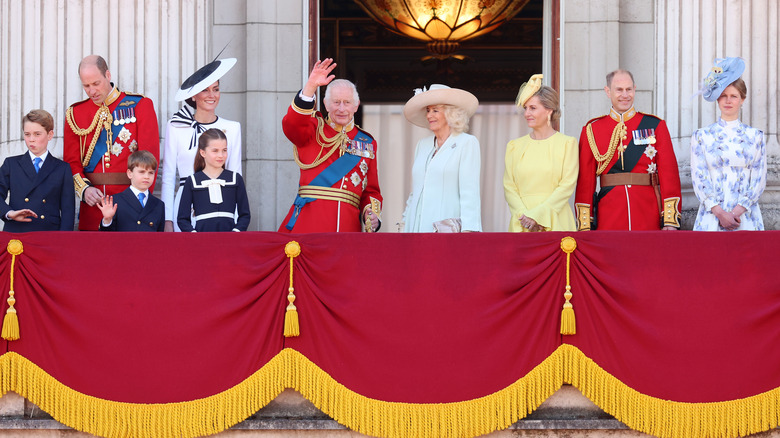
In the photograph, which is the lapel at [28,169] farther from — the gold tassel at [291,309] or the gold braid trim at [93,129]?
the gold tassel at [291,309]

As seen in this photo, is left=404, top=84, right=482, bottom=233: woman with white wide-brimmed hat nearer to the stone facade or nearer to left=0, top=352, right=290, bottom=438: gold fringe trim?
left=0, top=352, right=290, bottom=438: gold fringe trim

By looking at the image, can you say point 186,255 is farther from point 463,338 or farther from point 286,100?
point 286,100

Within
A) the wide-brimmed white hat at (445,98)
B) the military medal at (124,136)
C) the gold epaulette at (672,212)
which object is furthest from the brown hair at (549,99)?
the military medal at (124,136)

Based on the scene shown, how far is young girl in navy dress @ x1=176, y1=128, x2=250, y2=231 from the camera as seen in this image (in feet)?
22.5

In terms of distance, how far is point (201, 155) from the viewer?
6.98m

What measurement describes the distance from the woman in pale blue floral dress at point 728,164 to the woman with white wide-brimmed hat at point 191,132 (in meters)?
2.85

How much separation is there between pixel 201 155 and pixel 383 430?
208 centimetres

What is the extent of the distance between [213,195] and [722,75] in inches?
124

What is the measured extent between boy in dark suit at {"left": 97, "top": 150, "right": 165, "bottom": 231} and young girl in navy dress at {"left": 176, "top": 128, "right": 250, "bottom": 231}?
0.15m

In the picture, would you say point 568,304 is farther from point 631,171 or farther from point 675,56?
point 675,56

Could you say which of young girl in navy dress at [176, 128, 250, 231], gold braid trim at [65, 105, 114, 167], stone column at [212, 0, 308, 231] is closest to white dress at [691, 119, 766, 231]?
young girl in navy dress at [176, 128, 250, 231]

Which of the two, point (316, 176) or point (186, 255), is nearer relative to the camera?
point (186, 255)

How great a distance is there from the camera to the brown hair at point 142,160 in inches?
271

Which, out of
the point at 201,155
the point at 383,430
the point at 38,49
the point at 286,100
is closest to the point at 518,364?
the point at 383,430
